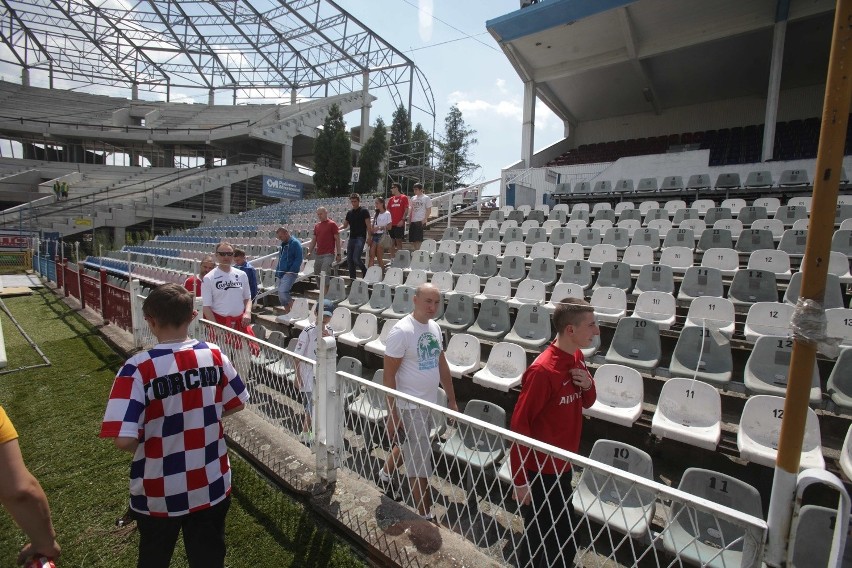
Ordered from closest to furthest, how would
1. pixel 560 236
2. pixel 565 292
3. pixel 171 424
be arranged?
1. pixel 171 424
2. pixel 565 292
3. pixel 560 236

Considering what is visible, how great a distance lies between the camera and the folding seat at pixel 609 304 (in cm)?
482

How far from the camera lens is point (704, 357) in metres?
3.85

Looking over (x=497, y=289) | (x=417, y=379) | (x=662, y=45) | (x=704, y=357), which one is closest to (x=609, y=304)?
(x=704, y=357)

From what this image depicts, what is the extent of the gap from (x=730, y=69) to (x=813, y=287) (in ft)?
65.5

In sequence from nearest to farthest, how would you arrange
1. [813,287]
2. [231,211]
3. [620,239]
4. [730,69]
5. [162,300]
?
[813,287]
[162,300]
[620,239]
[730,69]
[231,211]

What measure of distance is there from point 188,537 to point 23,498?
855mm

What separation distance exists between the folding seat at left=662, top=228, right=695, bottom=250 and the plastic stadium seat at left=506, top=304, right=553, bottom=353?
3.34 meters

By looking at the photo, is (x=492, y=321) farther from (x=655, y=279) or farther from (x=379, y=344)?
(x=655, y=279)

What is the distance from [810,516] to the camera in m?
1.89

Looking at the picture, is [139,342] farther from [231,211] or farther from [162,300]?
[231,211]

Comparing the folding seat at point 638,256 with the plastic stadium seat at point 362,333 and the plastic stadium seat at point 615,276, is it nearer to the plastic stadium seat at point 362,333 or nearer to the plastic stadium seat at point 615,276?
the plastic stadium seat at point 615,276

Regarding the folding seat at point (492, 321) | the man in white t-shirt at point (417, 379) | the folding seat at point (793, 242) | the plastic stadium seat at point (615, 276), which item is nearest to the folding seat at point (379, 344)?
the folding seat at point (492, 321)

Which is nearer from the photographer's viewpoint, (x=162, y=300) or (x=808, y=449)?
(x=162, y=300)

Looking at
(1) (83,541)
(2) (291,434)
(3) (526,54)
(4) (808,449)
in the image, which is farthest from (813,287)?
(3) (526,54)
